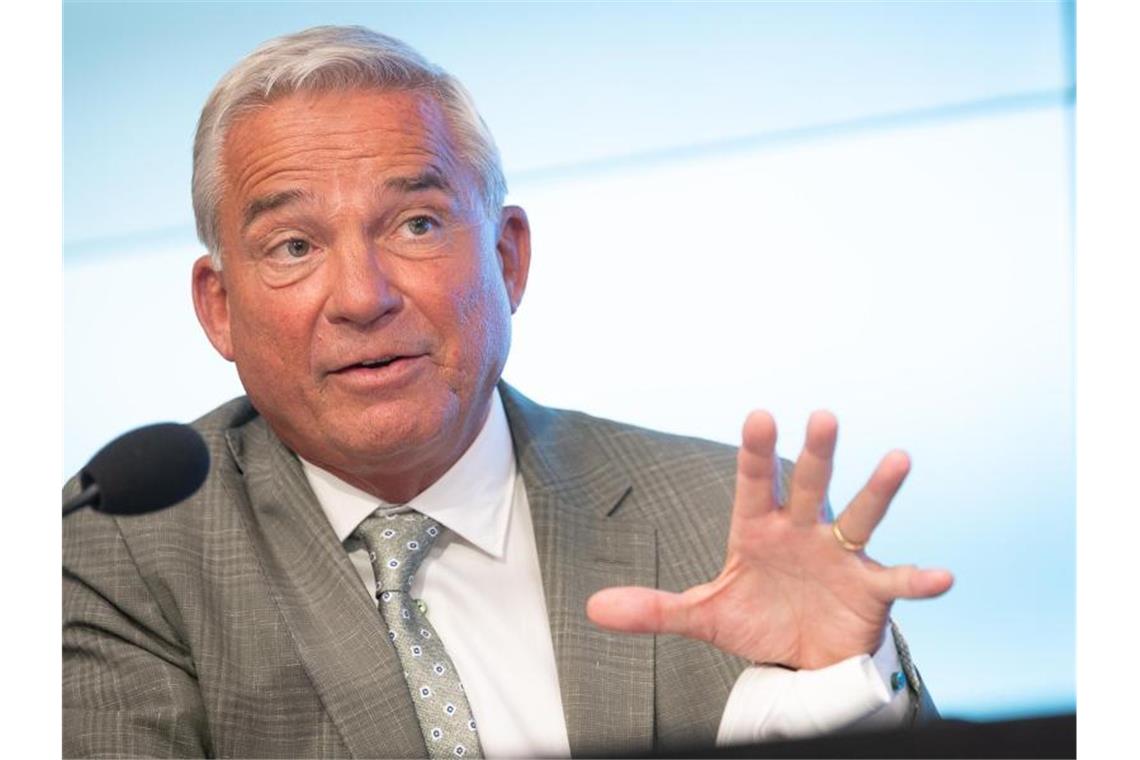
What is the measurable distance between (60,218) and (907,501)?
1203 millimetres

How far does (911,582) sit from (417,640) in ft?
1.99

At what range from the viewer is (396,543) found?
6.72 ft

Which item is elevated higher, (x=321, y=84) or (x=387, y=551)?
(x=321, y=84)

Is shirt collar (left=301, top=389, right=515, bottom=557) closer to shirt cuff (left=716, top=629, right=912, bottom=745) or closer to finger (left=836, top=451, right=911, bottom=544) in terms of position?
shirt cuff (left=716, top=629, right=912, bottom=745)

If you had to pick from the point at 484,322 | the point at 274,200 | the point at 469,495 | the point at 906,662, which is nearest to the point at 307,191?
the point at 274,200

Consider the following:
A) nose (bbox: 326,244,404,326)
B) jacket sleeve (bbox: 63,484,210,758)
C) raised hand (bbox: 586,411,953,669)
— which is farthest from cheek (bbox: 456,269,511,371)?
jacket sleeve (bbox: 63,484,210,758)

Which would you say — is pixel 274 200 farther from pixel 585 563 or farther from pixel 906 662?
pixel 906 662

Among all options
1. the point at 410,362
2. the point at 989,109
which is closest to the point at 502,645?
the point at 410,362

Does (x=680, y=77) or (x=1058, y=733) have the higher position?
(x=680, y=77)

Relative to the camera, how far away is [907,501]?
229cm

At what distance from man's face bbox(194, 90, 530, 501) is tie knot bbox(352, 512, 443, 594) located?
2.6 inches

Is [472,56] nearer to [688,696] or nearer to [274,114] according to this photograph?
[274,114]

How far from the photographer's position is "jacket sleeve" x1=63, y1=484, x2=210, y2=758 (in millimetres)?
1911

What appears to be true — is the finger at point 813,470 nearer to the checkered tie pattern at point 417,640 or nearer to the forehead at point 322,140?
the checkered tie pattern at point 417,640
